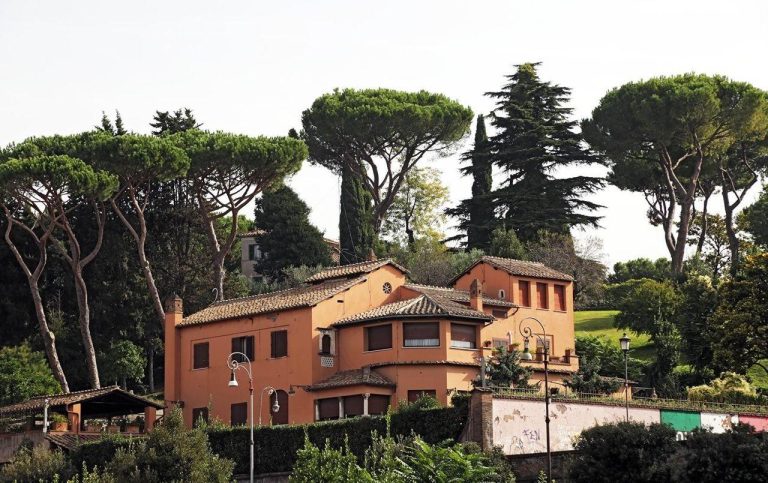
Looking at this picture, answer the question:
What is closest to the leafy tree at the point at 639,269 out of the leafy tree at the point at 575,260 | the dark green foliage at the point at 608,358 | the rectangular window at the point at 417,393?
the leafy tree at the point at 575,260

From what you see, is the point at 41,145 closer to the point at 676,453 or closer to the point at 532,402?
the point at 532,402

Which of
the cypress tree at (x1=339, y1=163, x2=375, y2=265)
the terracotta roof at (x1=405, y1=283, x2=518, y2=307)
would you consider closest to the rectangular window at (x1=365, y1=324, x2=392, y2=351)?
the terracotta roof at (x1=405, y1=283, x2=518, y2=307)

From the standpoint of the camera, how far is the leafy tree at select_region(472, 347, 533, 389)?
59.2 meters

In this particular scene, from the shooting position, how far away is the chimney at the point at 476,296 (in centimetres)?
6341

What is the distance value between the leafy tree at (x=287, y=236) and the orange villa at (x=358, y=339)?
25461 millimetres

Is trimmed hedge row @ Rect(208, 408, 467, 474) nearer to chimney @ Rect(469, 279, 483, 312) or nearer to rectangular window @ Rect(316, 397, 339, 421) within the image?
rectangular window @ Rect(316, 397, 339, 421)

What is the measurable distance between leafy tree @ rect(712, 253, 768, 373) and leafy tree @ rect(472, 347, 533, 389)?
10685mm

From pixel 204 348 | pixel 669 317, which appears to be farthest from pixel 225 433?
pixel 669 317

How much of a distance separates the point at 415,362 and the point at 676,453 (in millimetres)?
24996

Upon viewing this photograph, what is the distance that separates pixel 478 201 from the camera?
95562 mm

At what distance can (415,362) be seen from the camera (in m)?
59.7

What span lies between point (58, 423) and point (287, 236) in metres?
35.9

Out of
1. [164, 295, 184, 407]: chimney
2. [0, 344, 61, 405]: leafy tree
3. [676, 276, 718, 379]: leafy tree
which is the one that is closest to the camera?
[164, 295, 184, 407]: chimney

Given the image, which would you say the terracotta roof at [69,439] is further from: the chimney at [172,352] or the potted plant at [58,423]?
the chimney at [172,352]
